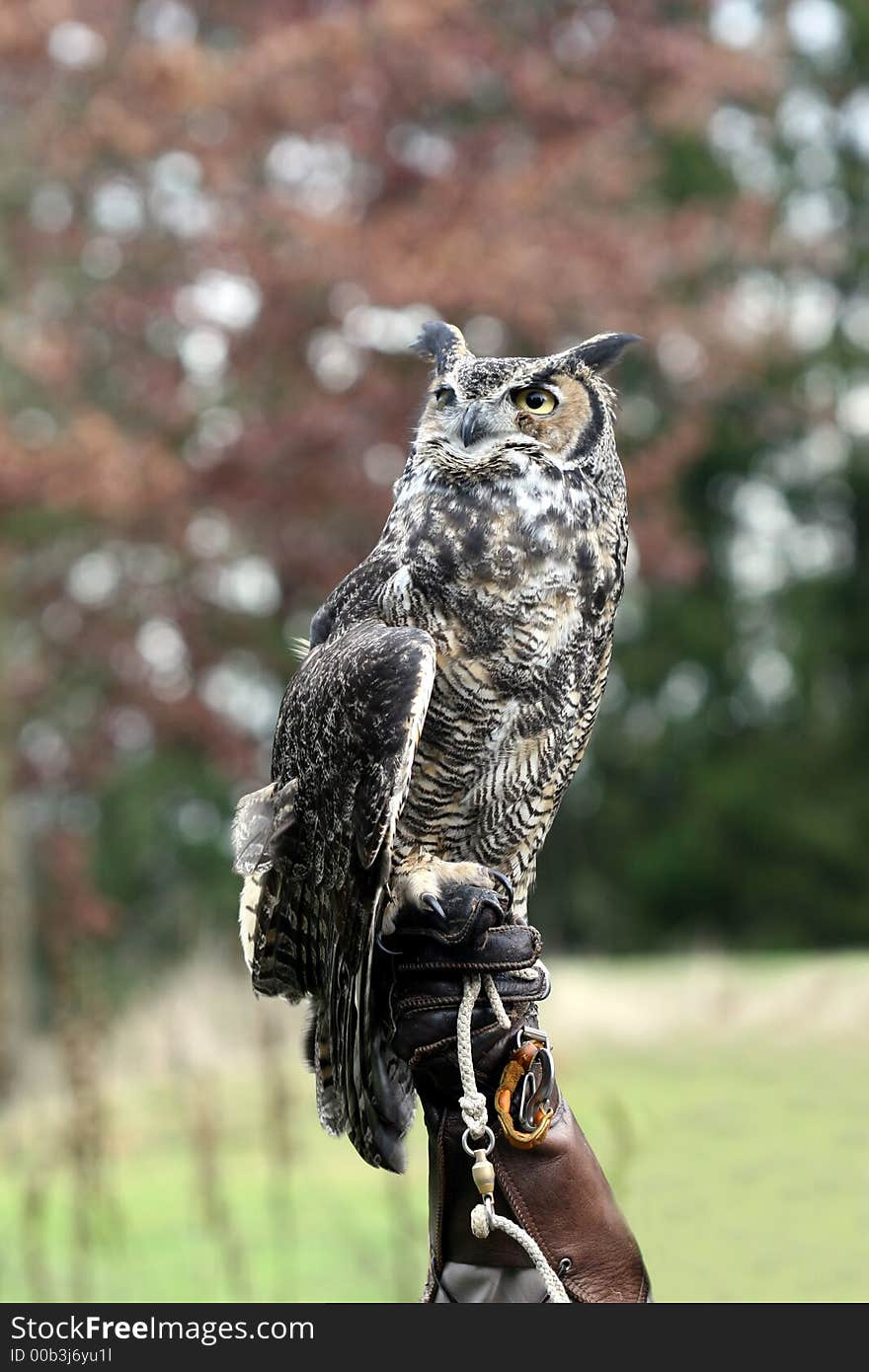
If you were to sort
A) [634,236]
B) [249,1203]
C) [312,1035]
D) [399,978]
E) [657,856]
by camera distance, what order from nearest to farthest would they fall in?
[399,978]
[312,1035]
[249,1203]
[634,236]
[657,856]

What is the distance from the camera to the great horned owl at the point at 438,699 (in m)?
2.10

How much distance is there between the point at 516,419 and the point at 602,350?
0.20 m

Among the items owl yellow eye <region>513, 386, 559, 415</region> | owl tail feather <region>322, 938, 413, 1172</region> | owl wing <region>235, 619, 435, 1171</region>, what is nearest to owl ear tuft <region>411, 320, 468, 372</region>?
owl yellow eye <region>513, 386, 559, 415</region>

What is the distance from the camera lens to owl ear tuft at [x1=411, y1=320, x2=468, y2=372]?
233 centimetres

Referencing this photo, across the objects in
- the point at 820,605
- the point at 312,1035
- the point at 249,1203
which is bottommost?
the point at 249,1203

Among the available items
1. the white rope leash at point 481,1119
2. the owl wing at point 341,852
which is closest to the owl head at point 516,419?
the owl wing at point 341,852

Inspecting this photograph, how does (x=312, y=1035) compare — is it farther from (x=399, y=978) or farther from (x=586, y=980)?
(x=586, y=980)

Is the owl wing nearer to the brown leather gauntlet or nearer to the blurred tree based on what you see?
the brown leather gauntlet

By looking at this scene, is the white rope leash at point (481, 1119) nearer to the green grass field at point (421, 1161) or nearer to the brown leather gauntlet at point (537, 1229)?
the brown leather gauntlet at point (537, 1229)

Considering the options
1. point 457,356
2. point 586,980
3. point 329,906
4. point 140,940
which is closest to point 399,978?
point 329,906

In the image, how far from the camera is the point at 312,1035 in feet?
7.58

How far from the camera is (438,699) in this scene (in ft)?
Result: 7.02

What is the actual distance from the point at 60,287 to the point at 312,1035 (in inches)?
302

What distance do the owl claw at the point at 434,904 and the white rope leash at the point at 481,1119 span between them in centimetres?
9
